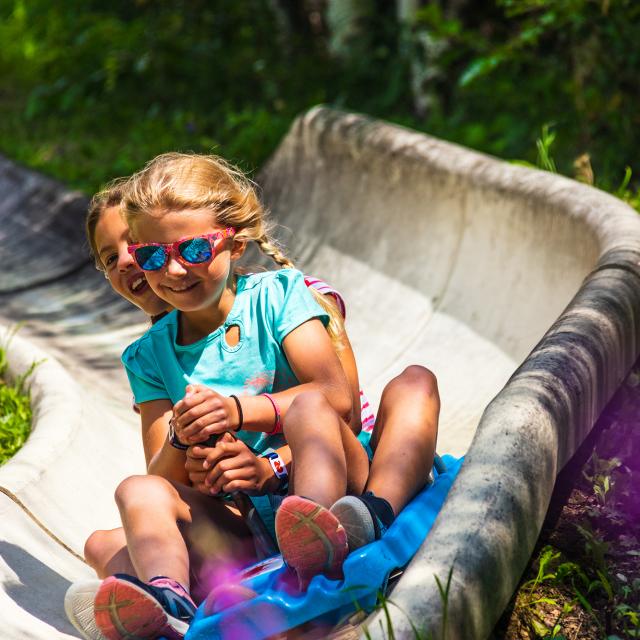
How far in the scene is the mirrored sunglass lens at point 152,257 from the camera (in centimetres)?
277

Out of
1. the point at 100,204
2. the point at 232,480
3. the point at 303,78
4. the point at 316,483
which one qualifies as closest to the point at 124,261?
the point at 100,204

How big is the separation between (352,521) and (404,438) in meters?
0.40

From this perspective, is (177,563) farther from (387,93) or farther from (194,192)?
(387,93)

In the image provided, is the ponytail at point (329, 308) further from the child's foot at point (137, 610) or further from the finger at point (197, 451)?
the child's foot at point (137, 610)

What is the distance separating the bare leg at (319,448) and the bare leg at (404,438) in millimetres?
83

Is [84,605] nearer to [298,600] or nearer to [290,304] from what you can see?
[298,600]

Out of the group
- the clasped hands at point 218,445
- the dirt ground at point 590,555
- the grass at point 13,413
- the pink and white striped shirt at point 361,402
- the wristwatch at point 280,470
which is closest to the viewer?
the dirt ground at point 590,555

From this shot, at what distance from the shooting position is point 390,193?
19.6 feet

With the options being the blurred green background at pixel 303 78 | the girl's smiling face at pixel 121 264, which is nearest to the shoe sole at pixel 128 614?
the girl's smiling face at pixel 121 264

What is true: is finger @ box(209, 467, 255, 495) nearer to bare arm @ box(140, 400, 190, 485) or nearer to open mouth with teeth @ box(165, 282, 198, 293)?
bare arm @ box(140, 400, 190, 485)

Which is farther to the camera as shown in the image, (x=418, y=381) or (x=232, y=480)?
(x=418, y=381)

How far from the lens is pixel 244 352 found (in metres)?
2.85

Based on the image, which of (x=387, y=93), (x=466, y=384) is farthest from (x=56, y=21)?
(x=466, y=384)

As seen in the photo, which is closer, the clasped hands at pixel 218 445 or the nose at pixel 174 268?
the clasped hands at pixel 218 445
